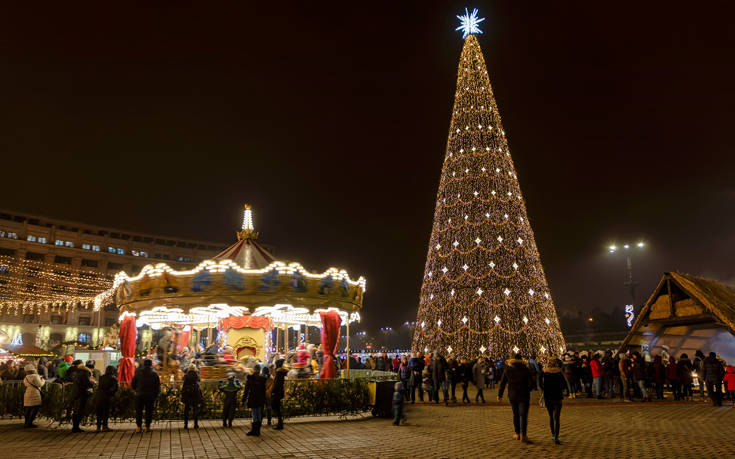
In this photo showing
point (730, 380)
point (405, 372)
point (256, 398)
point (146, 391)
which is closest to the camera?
point (256, 398)

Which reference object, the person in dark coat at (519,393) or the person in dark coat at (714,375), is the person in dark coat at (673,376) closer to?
the person in dark coat at (714,375)

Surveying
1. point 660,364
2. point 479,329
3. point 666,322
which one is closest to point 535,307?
point 479,329

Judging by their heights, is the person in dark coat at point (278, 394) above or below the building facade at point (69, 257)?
below

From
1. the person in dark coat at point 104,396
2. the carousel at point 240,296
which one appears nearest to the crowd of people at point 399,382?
the person in dark coat at point 104,396

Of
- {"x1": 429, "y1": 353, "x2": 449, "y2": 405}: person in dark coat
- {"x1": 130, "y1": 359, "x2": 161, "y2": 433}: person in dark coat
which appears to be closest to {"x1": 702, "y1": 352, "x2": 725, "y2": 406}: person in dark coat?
{"x1": 429, "y1": 353, "x2": 449, "y2": 405}: person in dark coat

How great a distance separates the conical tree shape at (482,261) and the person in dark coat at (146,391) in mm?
15569

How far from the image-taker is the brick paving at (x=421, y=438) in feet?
27.1

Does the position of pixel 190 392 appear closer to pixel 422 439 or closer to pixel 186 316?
pixel 422 439

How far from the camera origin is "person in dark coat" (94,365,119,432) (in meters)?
11.0

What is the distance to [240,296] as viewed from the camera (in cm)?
1481

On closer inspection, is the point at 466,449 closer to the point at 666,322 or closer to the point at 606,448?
the point at 606,448

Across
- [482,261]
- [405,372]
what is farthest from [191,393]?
[482,261]

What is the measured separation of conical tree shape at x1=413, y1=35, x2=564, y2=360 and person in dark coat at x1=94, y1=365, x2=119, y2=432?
52.4 ft

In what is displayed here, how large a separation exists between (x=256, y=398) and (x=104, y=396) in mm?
3283
